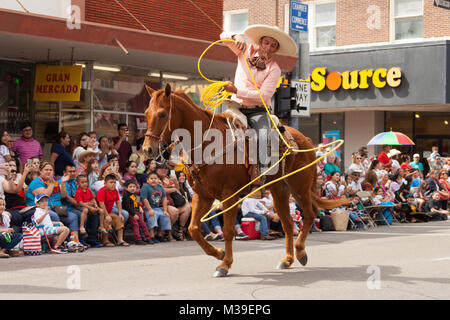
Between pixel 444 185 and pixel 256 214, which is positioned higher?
pixel 444 185

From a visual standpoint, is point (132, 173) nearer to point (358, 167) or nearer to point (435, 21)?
point (358, 167)

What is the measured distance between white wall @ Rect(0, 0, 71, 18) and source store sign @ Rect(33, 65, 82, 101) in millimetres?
1356

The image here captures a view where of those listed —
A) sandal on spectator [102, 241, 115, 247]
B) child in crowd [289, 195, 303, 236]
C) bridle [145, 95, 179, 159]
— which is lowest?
sandal on spectator [102, 241, 115, 247]

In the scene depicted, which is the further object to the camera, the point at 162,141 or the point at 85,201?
the point at 85,201

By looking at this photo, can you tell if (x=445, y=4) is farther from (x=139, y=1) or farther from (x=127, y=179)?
(x=127, y=179)

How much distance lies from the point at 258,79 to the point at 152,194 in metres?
5.62

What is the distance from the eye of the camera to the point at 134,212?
46.4 feet

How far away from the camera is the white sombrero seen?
9680 mm

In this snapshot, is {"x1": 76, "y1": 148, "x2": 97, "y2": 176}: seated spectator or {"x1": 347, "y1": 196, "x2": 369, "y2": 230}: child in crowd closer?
{"x1": 76, "y1": 148, "x2": 97, "y2": 176}: seated spectator

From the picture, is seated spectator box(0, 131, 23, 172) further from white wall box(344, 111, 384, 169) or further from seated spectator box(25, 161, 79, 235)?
white wall box(344, 111, 384, 169)

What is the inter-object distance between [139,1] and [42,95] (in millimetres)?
3912

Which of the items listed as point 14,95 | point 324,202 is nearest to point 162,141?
point 324,202

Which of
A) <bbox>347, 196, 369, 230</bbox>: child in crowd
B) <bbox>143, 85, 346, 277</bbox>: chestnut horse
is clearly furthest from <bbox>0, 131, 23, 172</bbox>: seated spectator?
<bbox>347, 196, 369, 230</bbox>: child in crowd

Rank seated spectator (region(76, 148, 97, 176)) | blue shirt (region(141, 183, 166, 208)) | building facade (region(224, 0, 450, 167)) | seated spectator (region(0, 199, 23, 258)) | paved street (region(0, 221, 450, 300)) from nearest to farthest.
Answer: paved street (region(0, 221, 450, 300)) → seated spectator (region(0, 199, 23, 258)) → blue shirt (region(141, 183, 166, 208)) → seated spectator (region(76, 148, 97, 176)) → building facade (region(224, 0, 450, 167))
